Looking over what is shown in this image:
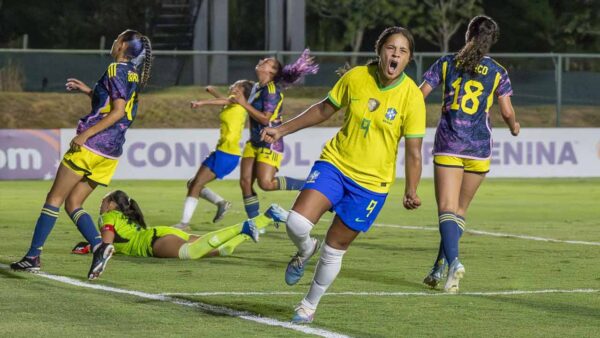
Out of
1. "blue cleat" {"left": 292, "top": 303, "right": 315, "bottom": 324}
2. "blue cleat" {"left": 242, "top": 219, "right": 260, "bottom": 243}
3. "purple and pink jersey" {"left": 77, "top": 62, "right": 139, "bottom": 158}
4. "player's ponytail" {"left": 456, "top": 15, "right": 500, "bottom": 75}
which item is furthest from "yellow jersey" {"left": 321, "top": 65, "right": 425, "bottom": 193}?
"blue cleat" {"left": 242, "top": 219, "right": 260, "bottom": 243}

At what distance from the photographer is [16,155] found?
90.0ft

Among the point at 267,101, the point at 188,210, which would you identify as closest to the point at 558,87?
the point at 188,210

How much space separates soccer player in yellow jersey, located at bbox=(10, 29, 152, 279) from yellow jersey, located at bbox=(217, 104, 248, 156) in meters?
4.98

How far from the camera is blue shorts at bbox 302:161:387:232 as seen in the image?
9.32 meters

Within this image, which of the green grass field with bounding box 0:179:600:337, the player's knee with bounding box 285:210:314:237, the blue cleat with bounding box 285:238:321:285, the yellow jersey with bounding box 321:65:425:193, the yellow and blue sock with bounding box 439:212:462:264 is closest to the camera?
the green grass field with bounding box 0:179:600:337

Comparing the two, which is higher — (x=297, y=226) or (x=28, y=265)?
(x=297, y=226)

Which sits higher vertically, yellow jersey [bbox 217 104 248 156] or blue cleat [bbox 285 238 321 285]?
blue cleat [bbox 285 238 321 285]

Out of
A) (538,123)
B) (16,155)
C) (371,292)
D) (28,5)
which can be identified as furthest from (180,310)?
(28,5)

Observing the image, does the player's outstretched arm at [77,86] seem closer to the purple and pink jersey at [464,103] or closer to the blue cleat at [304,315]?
the purple and pink jersey at [464,103]

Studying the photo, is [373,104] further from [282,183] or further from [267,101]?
[282,183]

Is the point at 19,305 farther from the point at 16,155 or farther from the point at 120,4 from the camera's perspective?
the point at 120,4

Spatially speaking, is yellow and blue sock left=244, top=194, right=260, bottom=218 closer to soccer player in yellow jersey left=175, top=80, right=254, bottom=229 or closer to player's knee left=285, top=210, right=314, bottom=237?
soccer player in yellow jersey left=175, top=80, right=254, bottom=229

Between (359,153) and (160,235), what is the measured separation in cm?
433

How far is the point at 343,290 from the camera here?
11.1 metres
